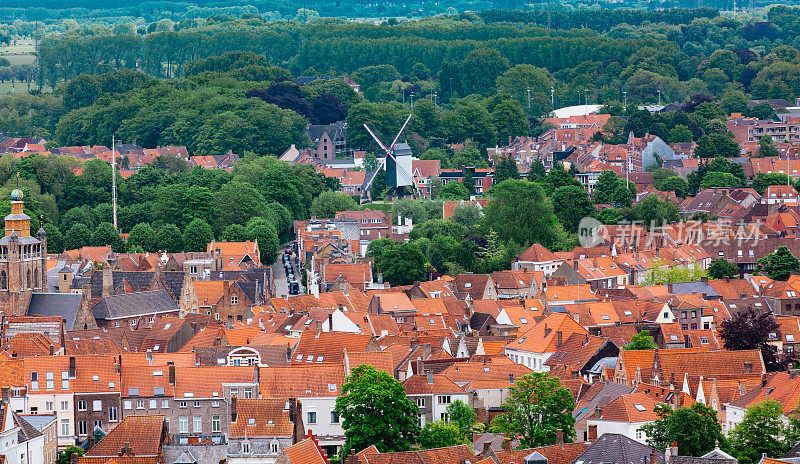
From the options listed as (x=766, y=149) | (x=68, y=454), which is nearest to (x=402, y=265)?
(x=68, y=454)

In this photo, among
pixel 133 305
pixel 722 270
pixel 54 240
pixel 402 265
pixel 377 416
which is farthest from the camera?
pixel 54 240

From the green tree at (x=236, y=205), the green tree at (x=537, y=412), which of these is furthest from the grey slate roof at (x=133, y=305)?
the green tree at (x=537, y=412)

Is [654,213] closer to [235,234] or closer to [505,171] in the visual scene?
[505,171]

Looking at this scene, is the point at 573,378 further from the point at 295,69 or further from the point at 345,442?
the point at 295,69

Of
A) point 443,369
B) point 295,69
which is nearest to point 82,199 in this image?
point 443,369

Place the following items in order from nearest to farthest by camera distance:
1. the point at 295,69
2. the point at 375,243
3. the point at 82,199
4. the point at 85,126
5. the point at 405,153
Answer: the point at 375,243 < the point at 82,199 < the point at 405,153 < the point at 85,126 < the point at 295,69

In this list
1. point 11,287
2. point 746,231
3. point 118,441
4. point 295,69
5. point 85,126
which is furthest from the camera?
point 295,69

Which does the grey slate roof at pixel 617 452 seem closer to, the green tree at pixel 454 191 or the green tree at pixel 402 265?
the green tree at pixel 402 265
